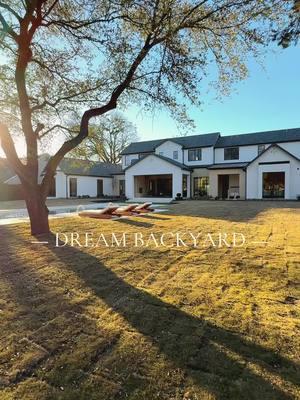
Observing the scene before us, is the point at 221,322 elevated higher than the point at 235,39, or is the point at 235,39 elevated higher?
the point at 235,39

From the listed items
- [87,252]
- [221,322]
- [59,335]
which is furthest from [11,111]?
[221,322]

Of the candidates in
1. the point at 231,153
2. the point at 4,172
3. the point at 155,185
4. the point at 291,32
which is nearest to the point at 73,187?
the point at 155,185

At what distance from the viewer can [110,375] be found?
2.24 metres

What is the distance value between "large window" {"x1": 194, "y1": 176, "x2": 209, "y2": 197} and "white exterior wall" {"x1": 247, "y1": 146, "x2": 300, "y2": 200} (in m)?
4.92

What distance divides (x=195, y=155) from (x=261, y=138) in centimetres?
700

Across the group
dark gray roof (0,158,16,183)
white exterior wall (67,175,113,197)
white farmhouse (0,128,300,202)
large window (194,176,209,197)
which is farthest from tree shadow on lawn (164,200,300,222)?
dark gray roof (0,158,16,183)

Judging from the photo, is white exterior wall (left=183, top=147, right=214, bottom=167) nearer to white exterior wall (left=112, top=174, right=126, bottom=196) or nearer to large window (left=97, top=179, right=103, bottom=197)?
white exterior wall (left=112, top=174, right=126, bottom=196)

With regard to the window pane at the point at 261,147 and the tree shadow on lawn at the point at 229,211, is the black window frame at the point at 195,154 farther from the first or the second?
the tree shadow on lawn at the point at 229,211

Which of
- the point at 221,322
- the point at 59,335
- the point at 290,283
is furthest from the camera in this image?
the point at 290,283

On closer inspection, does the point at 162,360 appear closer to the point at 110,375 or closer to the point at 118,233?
the point at 110,375

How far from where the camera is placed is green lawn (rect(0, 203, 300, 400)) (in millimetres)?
2141

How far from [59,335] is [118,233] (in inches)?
217

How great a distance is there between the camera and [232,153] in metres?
29.7

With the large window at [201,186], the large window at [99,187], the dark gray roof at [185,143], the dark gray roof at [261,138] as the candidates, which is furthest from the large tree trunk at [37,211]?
the large window at [99,187]
